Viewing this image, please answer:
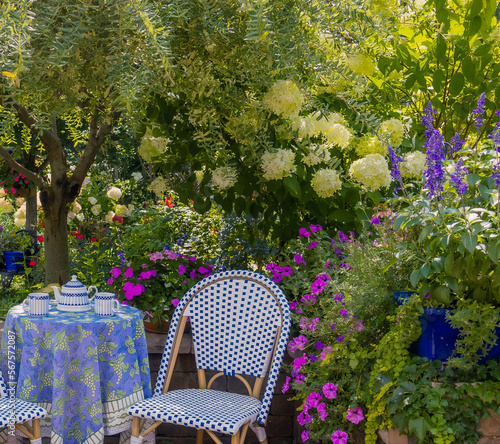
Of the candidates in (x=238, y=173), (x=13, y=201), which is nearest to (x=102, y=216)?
(x=13, y=201)

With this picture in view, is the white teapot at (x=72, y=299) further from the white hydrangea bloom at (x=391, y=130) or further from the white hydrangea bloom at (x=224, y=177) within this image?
the white hydrangea bloom at (x=391, y=130)

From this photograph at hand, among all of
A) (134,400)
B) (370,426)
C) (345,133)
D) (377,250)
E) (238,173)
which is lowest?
(134,400)

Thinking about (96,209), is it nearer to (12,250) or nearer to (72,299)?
(12,250)

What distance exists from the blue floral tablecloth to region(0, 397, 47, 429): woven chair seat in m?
0.10

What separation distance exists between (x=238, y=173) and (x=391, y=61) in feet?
2.85

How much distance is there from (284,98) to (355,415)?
110 cm

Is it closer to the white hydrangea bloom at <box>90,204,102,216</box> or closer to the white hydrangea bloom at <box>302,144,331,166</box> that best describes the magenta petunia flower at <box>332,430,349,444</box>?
the white hydrangea bloom at <box>302,144,331,166</box>

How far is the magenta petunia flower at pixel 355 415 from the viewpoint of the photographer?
5.88 feet

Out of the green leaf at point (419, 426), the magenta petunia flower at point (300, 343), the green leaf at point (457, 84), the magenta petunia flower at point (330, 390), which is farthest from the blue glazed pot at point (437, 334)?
the green leaf at point (457, 84)

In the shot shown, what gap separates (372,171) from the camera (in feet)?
7.29

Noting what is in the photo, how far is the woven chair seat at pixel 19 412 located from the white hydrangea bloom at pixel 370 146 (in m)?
1.69

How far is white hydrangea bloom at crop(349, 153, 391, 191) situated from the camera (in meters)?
2.22

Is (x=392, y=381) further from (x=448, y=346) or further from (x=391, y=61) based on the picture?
(x=391, y=61)

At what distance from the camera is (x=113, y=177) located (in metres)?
10.0
